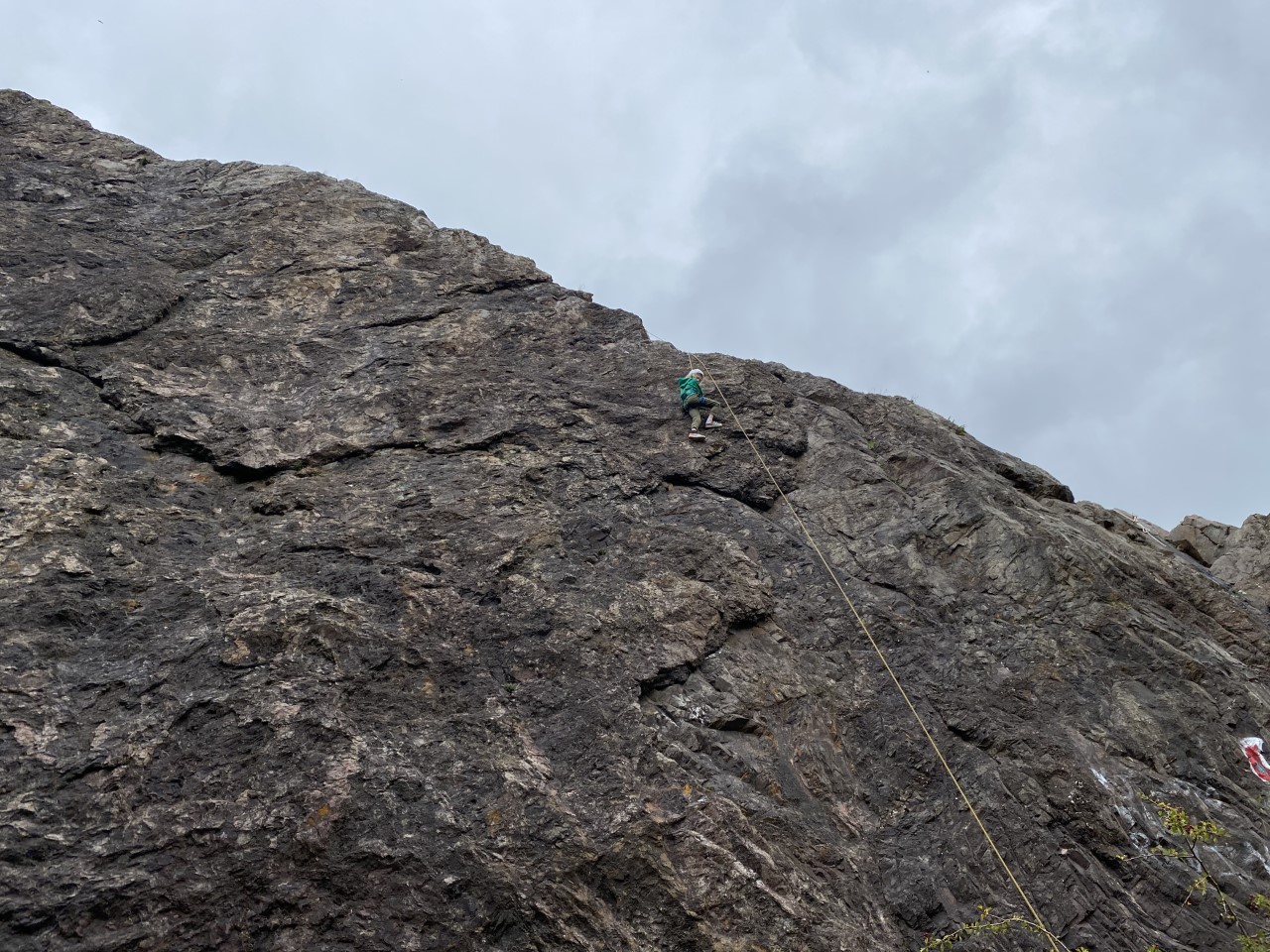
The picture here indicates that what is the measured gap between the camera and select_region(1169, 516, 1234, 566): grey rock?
1800 centimetres

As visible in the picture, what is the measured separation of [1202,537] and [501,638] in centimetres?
1572

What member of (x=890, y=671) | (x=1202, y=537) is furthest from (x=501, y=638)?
(x=1202, y=537)

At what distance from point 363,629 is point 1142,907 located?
708cm

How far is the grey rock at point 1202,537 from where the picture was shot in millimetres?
18000

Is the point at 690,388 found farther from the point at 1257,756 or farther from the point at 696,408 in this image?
the point at 1257,756

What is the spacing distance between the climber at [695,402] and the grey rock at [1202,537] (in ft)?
34.7

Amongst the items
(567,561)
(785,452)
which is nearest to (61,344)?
(567,561)

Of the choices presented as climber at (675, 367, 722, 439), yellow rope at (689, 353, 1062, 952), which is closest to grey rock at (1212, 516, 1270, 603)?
yellow rope at (689, 353, 1062, 952)

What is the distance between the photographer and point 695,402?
41.7 feet

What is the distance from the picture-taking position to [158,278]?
1224cm

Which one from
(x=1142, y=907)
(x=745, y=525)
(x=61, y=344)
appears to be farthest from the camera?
(x=745, y=525)

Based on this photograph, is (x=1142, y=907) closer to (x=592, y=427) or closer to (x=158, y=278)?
(x=592, y=427)

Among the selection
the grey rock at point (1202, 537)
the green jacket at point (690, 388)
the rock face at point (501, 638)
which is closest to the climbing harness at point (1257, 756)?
the rock face at point (501, 638)

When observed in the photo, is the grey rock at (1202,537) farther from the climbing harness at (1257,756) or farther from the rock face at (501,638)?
the climbing harness at (1257,756)
